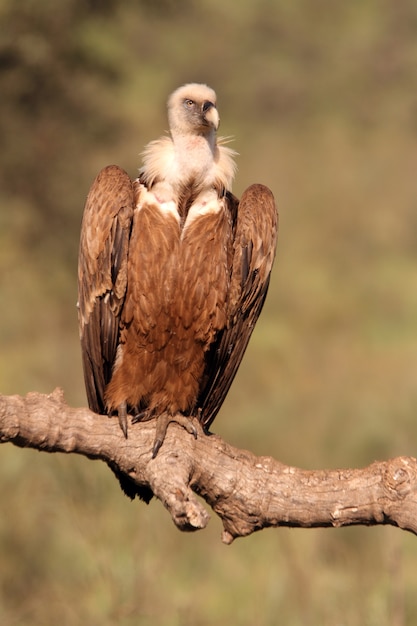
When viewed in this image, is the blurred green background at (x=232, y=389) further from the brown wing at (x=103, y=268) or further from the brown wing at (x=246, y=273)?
the brown wing at (x=103, y=268)

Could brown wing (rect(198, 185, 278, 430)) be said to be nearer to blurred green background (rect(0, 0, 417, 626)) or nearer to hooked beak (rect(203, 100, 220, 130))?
hooked beak (rect(203, 100, 220, 130))

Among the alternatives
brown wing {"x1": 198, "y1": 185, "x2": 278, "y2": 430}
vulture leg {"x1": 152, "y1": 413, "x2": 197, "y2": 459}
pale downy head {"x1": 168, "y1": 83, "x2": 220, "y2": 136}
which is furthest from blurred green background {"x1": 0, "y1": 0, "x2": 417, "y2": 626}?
pale downy head {"x1": 168, "y1": 83, "x2": 220, "y2": 136}

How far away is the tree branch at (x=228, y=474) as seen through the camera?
17.1 ft

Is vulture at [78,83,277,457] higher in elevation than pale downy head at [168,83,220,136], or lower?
lower

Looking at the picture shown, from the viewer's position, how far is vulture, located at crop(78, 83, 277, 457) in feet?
20.1

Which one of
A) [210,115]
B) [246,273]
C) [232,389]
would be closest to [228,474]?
[246,273]

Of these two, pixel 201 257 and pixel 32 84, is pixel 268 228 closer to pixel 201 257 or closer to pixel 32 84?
pixel 201 257

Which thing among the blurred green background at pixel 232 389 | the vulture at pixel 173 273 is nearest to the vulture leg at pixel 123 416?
the vulture at pixel 173 273

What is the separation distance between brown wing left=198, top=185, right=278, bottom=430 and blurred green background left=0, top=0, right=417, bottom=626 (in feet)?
6.81

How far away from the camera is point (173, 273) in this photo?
20.0 ft

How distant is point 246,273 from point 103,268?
0.77m

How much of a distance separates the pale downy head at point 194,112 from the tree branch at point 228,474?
1693 millimetres

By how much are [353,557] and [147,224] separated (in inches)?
217

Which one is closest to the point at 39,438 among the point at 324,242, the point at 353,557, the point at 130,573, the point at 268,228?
the point at 268,228
